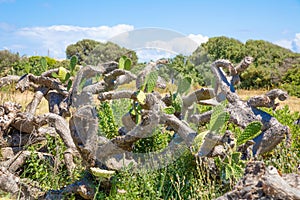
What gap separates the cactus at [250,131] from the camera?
3.37m

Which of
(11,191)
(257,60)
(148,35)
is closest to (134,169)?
(11,191)

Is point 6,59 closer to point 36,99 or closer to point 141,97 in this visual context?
point 36,99

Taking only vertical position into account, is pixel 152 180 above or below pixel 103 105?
below

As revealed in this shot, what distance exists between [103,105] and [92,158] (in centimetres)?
146

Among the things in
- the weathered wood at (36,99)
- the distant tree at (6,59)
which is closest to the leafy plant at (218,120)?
the weathered wood at (36,99)

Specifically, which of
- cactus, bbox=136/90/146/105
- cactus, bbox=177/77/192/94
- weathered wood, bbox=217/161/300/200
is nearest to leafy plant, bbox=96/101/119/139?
cactus, bbox=136/90/146/105

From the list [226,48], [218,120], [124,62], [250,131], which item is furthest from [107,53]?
[226,48]

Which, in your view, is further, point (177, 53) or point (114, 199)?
point (177, 53)

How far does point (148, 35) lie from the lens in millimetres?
4039

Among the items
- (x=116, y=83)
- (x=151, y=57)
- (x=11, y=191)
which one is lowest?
(x=11, y=191)

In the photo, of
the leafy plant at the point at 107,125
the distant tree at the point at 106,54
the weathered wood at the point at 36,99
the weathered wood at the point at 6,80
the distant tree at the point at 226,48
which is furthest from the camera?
the distant tree at the point at 226,48

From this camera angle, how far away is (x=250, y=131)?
11.2 feet

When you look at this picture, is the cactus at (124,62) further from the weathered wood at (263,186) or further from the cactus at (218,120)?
the weathered wood at (263,186)

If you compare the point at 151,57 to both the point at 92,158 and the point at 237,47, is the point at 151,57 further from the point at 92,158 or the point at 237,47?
the point at 237,47
